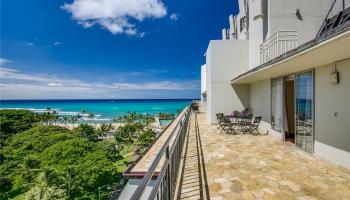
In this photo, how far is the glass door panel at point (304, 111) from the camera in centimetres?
570

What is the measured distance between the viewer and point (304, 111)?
6.05m

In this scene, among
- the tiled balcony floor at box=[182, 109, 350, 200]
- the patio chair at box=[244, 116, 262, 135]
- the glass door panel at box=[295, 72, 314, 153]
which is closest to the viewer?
the tiled balcony floor at box=[182, 109, 350, 200]

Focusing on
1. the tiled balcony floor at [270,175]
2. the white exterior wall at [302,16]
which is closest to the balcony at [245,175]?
the tiled balcony floor at [270,175]

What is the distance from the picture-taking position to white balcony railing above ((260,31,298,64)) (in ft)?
26.2

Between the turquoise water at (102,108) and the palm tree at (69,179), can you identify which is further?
the turquoise water at (102,108)

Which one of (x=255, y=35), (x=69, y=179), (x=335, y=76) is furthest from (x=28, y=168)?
(x=335, y=76)

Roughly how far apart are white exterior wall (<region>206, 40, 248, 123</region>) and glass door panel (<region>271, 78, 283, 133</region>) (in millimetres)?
3173

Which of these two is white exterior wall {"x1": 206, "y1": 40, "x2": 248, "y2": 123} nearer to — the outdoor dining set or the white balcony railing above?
the outdoor dining set

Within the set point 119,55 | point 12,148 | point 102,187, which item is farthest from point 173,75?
point 102,187

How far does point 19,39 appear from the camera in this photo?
27.6 metres

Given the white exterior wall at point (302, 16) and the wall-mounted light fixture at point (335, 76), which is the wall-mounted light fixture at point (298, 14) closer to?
the white exterior wall at point (302, 16)

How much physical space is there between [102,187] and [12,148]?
17571 mm

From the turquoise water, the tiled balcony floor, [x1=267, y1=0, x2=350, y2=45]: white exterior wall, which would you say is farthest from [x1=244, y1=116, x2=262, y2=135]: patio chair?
the turquoise water

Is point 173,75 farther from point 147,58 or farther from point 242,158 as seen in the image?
point 242,158
